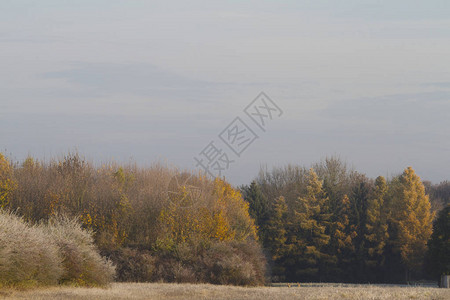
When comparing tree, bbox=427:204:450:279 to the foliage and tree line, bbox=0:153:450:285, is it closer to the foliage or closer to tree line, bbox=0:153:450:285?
tree line, bbox=0:153:450:285

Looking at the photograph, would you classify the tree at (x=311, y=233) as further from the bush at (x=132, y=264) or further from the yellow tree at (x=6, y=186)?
the yellow tree at (x=6, y=186)

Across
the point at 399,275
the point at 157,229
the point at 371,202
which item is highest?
the point at 371,202

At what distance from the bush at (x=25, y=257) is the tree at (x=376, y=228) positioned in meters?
31.3

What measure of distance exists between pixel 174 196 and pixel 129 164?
8052 mm

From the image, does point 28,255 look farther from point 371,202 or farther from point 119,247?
point 371,202

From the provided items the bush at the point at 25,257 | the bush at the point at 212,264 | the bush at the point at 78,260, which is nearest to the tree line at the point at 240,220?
the bush at the point at 212,264

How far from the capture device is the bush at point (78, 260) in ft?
51.6

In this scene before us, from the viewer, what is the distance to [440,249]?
111 ft

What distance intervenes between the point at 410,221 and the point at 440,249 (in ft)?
23.7

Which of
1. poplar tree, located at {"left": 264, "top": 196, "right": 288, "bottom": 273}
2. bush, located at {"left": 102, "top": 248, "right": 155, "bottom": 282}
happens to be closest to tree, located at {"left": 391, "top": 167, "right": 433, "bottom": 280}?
poplar tree, located at {"left": 264, "top": 196, "right": 288, "bottom": 273}

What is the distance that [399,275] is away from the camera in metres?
42.1

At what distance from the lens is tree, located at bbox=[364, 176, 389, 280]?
138 feet

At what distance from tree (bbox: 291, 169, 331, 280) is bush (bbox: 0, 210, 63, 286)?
99.1ft

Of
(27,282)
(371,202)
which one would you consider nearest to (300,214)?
(371,202)
